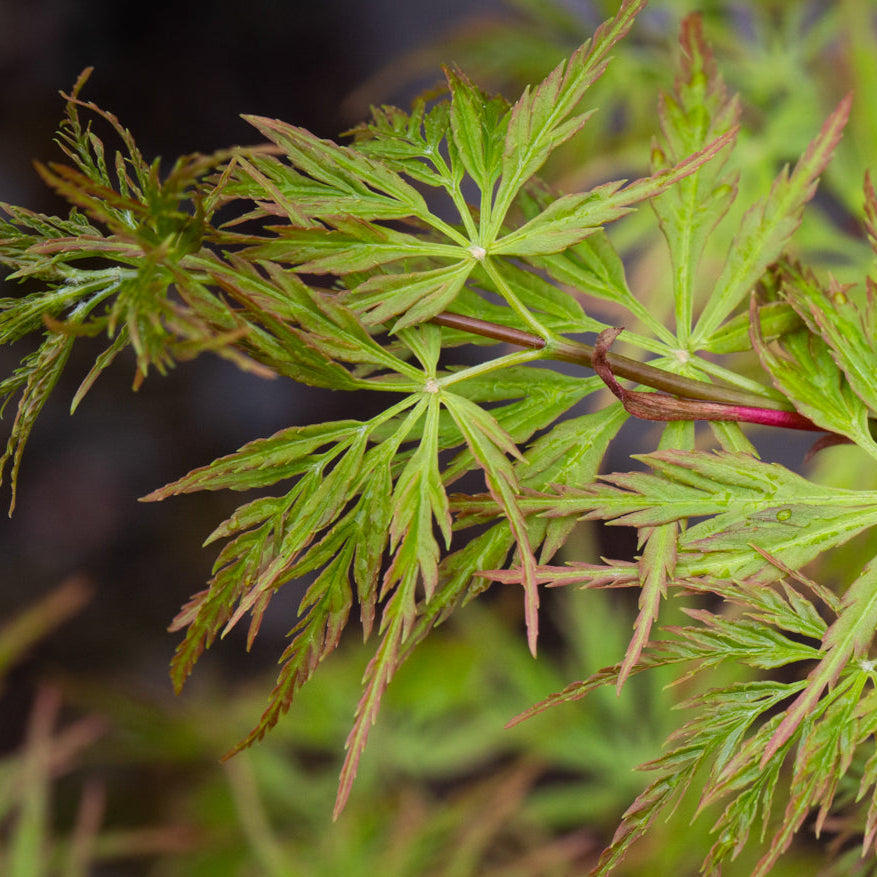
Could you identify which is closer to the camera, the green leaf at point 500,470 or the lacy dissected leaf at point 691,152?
the green leaf at point 500,470

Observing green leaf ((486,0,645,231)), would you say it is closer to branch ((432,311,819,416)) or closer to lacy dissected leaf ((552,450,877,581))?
branch ((432,311,819,416))

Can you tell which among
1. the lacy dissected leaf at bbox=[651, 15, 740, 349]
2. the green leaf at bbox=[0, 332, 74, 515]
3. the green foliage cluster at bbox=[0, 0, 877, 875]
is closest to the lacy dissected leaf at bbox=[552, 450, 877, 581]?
the green foliage cluster at bbox=[0, 0, 877, 875]

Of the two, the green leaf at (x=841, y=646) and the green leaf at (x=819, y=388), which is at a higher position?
the green leaf at (x=819, y=388)

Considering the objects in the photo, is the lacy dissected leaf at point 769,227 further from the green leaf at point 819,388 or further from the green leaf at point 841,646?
the green leaf at point 841,646

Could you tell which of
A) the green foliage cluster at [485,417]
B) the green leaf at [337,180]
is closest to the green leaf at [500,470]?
the green foliage cluster at [485,417]

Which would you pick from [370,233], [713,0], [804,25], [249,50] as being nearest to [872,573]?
[370,233]

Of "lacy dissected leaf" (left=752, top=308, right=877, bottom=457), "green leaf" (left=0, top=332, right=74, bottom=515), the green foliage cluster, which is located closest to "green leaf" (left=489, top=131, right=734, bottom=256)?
the green foliage cluster

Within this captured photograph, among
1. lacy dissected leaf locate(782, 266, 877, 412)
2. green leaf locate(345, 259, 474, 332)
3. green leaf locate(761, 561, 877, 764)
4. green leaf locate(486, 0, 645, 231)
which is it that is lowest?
Answer: green leaf locate(761, 561, 877, 764)

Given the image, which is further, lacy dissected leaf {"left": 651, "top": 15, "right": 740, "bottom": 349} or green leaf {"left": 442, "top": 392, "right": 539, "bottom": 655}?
lacy dissected leaf {"left": 651, "top": 15, "right": 740, "bottom": 349}

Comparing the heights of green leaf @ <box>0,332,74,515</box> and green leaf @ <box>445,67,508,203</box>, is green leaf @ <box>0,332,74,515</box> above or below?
below

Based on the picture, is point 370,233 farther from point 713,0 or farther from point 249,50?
point 249,50
